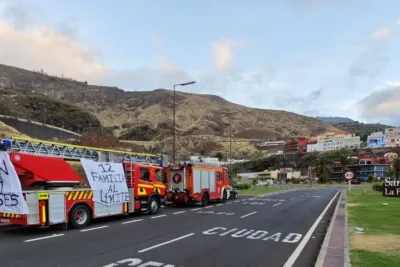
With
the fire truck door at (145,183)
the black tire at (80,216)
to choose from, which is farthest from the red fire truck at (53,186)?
the fire truck door at (145,183)

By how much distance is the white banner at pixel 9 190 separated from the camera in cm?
1399

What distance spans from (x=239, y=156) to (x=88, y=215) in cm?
17550

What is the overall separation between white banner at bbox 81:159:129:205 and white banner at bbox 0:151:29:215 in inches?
128

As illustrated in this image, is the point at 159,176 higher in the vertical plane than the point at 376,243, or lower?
higher

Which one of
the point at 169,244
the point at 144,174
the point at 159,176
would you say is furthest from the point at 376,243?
the point at 159,176

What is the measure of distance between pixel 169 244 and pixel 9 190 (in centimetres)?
609

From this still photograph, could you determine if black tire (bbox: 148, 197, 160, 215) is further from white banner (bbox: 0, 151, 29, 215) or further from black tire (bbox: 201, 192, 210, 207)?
white banner (bbox: 0, 151, 29, 215)

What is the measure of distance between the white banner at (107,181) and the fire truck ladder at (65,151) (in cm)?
48

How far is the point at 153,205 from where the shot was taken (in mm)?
21141

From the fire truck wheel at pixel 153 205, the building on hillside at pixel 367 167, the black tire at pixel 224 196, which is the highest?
the fire truck wheel at pixel 153 205

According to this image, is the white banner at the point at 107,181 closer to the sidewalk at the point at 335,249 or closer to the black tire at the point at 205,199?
the sidewalk at the point at 335,249

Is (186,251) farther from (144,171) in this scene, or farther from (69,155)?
(144,171)

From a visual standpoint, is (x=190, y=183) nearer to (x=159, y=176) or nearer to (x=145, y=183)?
(x=159, y=176)

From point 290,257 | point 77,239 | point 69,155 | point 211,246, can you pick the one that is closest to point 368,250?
point 290,257
